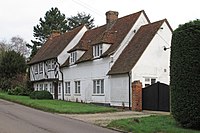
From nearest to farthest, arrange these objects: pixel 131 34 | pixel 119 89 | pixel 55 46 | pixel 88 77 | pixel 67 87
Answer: pixel 119 89 < pixel 131 34 < pixel 88 77 < pixel 67 87 < pixel 55 46

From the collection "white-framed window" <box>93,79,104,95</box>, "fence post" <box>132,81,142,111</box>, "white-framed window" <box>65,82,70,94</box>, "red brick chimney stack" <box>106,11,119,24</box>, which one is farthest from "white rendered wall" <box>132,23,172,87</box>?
"white-framed window" <box>65,82,70,94</box>

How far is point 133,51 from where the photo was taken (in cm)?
2925

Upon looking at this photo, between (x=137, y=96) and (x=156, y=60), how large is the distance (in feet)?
13.9

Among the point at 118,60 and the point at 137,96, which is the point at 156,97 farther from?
the point at 118,60

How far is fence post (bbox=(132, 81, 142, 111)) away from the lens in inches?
1037

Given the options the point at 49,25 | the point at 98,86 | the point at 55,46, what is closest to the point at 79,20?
the point at 49,25

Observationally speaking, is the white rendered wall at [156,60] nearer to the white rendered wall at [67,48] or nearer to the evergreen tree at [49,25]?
the white rendered wall at [67,48]

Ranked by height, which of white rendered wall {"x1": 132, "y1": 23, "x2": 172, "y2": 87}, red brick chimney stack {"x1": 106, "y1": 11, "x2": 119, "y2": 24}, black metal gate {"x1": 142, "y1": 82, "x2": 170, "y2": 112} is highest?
red brick chimney stack {"x1": 106, "y1": 11, "x2": 119, "y2": 24}

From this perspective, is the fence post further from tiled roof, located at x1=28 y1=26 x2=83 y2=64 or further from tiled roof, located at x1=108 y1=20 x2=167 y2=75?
tiled roof, located at x1=28 y1=26 x2=83 y2=64

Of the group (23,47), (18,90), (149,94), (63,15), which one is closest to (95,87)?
(149,94)

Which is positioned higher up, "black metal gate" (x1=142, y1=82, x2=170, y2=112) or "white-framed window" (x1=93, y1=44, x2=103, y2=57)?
"white-framed window" (x1=93, y1=44, x2=103, y2=57)

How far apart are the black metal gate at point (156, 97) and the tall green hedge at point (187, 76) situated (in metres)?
9.68

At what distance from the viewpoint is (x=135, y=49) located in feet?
96.0

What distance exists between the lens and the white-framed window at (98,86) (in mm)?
32106
